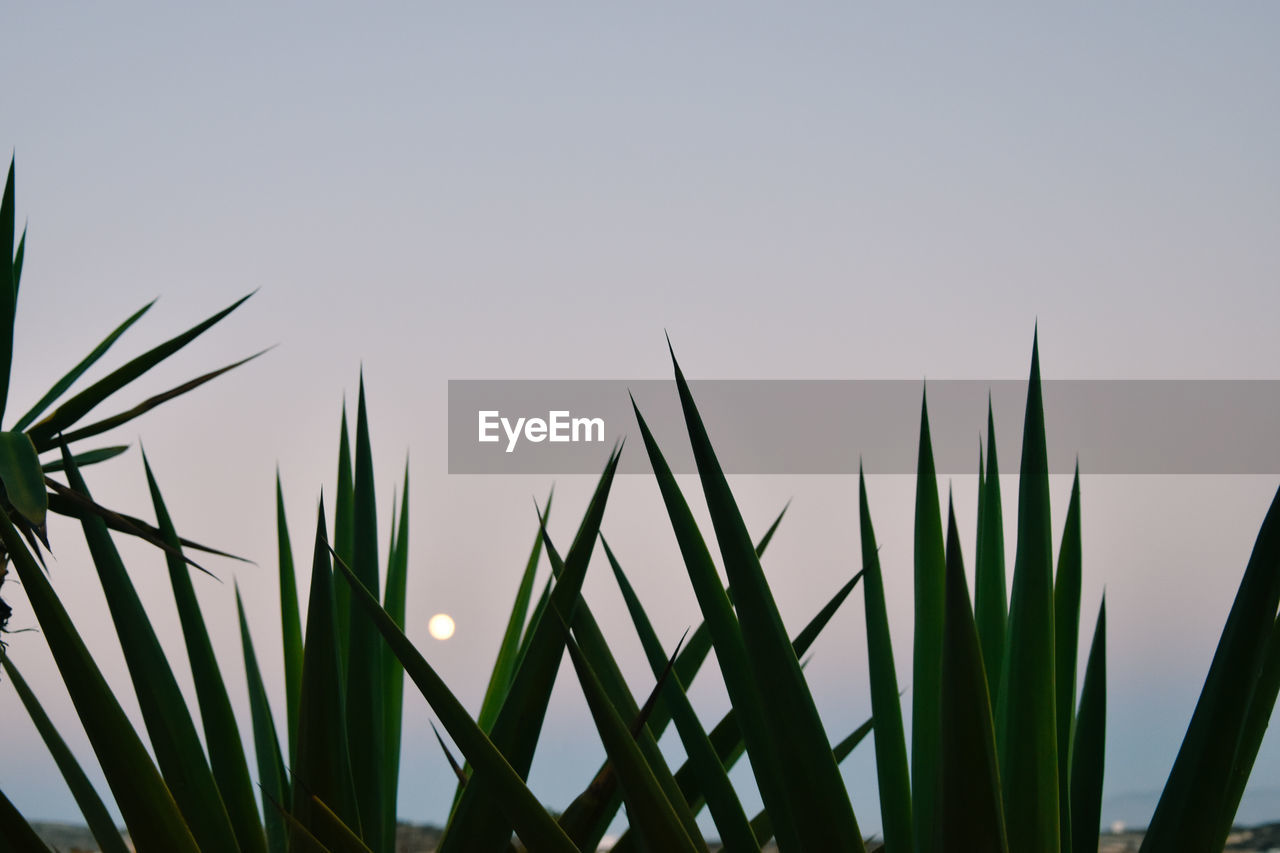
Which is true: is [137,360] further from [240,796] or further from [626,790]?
[626,790]

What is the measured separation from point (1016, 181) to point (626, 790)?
126 inches

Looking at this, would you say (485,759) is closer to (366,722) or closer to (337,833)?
(337,833)

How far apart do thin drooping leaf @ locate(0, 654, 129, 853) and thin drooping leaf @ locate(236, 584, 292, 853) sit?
0.28 metres

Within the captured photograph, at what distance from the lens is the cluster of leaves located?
781 mm

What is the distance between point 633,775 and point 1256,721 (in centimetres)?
61

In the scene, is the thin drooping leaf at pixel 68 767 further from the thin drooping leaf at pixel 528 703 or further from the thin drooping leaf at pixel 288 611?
the thin drooping leaf at pixel 528 703

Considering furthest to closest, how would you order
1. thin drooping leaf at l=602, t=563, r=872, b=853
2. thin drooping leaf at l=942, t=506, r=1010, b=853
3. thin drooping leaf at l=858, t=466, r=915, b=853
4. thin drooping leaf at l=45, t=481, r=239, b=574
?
thin drooping leaf at l=45, t=481, r=239, b=574 < thin drooping leaf at l=602, t=563, r=872, b=853 < thin drooping leaf at l=858, t=466, r=915, b=853 < thin drooping leaf at l=942, t=506, r=1010, b=853

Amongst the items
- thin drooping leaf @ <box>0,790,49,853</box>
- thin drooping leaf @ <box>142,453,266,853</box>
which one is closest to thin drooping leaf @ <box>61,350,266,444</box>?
thin drooping leaf @ <box>142,453,266,853</box>

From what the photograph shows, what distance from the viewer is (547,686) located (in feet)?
3.38

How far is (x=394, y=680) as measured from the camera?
6.25 ft

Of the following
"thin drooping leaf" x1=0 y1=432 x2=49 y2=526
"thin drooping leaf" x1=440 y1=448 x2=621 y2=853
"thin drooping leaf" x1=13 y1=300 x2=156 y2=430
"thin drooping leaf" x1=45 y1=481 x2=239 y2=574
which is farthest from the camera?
"thin drooping leaf" x1=13 y1=300 x2=156 y2=430

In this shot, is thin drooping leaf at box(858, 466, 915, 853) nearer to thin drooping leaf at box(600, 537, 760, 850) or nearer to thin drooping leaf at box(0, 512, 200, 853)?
thin drooping leaf at box(600, 537, 760, 850)

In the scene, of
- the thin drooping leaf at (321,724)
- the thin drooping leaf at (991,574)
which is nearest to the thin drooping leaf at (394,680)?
the thin drooping leaf at (321,724)

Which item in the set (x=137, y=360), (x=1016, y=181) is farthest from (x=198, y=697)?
(x=1016, y=181)
